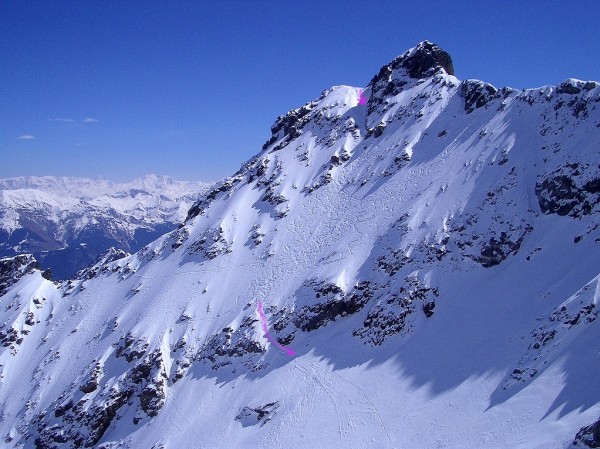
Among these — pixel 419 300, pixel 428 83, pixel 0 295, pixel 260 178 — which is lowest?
pixel 419 300

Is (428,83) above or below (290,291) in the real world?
above

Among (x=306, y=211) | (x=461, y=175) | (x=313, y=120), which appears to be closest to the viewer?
(x=461, y=175)

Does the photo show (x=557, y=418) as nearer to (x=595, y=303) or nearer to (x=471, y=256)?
(x=595, y=303)

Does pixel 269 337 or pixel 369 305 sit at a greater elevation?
pixel 269 337

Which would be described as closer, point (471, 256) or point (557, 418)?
point (557, 418)

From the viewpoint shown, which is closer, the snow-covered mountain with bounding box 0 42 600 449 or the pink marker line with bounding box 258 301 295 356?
the snow-covered mountain with bounding box 0 42 600 449

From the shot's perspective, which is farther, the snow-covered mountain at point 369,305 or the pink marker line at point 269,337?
the pink marker line at point 269,337

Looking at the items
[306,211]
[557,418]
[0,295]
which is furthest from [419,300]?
[0,295]

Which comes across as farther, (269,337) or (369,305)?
(269,337)
